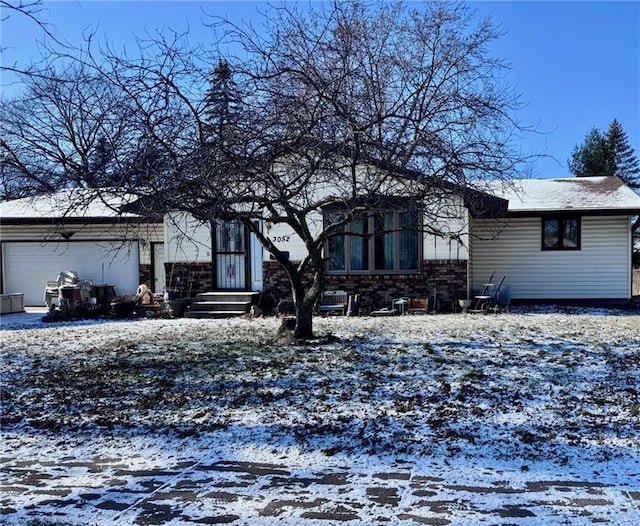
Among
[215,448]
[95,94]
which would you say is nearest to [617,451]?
[215,448]

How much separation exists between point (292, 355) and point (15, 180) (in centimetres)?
500

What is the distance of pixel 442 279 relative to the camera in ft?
46.4

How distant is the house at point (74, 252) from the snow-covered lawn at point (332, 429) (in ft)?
24.1

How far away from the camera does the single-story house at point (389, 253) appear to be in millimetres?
14188

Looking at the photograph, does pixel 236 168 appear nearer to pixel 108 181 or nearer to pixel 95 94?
pixel 108 181

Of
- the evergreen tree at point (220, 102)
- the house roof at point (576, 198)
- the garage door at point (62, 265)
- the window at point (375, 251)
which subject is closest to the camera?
the evergreen tree at point (220, 102)

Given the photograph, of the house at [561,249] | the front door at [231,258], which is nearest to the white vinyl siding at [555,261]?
the house at [561,249]

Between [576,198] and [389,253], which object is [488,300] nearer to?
[389,253]

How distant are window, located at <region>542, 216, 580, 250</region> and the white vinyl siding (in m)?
→ 0.15

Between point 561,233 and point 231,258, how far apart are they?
31.4ft

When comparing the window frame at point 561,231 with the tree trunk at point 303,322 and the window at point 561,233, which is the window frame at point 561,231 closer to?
the window at point 561,233

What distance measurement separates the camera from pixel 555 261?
1644 cm

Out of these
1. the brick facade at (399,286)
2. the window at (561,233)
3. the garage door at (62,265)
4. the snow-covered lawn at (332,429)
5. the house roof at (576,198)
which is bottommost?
the snow-covered lawn at (332,429)

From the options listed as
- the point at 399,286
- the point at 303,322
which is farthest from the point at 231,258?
the point at 303,322
